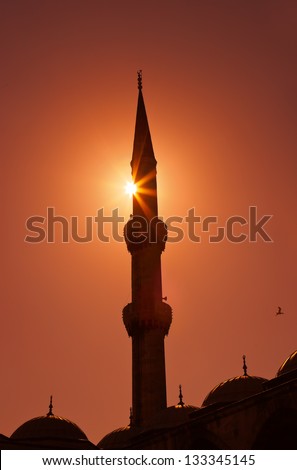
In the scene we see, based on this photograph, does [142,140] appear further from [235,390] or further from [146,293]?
[235,390]

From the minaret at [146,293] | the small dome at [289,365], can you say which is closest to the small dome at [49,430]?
the minaret at [146,293]

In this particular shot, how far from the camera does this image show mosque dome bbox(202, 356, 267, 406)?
28.8 metres

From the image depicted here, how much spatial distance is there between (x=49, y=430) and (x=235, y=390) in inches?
397

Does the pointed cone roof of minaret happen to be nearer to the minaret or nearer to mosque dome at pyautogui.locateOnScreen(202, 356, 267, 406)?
the minaret

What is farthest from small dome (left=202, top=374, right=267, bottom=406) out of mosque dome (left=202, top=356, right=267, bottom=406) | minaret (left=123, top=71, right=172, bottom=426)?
minaret (left=123, top=71, right=172, bottom=426)

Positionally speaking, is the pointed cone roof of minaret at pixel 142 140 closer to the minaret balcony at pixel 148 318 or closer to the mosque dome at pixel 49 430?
the minaret balcony at pixel 148 318

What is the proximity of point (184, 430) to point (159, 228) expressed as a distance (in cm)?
1607

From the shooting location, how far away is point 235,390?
95.9 ft

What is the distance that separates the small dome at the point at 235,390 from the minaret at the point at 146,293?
4275 mm

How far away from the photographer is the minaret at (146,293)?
33469mm

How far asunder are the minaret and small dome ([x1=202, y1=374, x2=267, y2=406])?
427 cm
